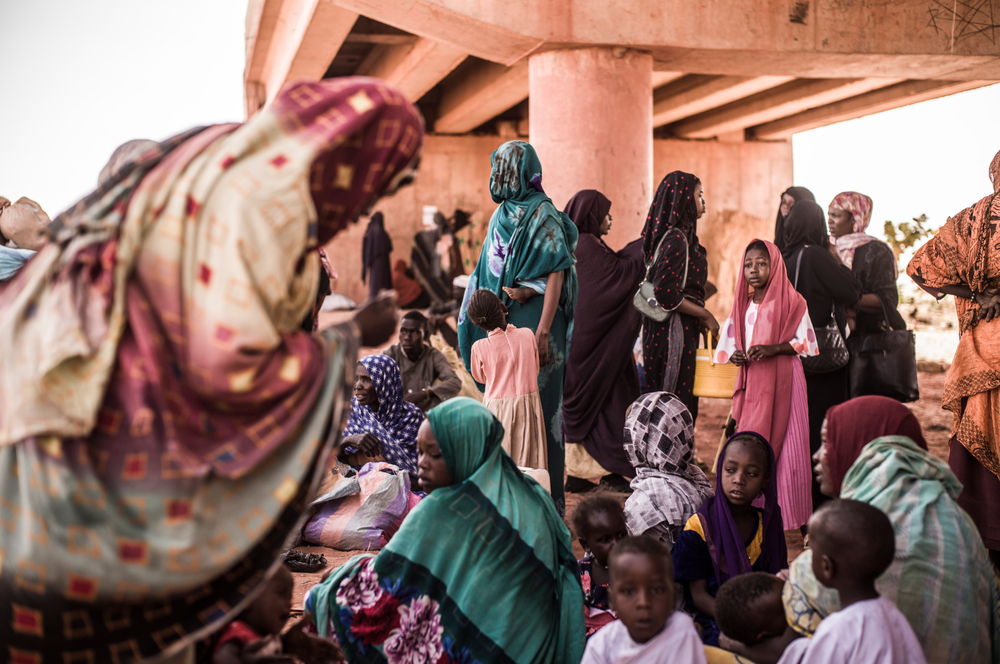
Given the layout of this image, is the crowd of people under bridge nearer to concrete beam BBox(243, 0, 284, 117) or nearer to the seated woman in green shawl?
the seated woman in green shawl

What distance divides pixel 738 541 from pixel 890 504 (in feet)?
2.50

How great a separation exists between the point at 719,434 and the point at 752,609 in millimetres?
5951

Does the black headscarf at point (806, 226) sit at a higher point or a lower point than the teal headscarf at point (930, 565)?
higher

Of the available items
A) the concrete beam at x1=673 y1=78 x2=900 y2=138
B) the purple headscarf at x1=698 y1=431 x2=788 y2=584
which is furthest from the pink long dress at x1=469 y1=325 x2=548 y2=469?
the concrete beam at x1=673 y1=78 x2=900 y2=138

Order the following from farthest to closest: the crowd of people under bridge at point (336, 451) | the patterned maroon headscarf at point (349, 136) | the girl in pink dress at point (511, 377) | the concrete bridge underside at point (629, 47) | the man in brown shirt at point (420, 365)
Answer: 1. the concrete bridge underside at point (629, 47)
2. the man in brown shirt at point (420, 365)
3. the girl in pink dress at point (511, 377)
4. the patterned maroon headscarf at point (349, 136)
5. the crowd of people under bridge at point (336, 451)

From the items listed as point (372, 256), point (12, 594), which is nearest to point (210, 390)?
point (12, 594)

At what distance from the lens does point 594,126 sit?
25.0 feet

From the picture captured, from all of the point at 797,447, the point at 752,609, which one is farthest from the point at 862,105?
the point at 752,609

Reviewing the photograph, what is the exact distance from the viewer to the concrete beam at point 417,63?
37.1 feet

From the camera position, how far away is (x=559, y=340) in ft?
16.8

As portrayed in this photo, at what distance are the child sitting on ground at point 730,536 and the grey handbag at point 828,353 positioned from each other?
78.9 inches

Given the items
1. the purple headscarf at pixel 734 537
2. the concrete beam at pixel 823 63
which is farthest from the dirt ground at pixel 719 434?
the concrete beam at pixel 823 63

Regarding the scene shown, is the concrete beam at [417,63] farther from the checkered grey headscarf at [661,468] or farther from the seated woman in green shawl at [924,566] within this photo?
the seated woman in green shawl at [924,566]

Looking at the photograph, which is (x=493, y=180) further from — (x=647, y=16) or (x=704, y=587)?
(x=647, y=16)
